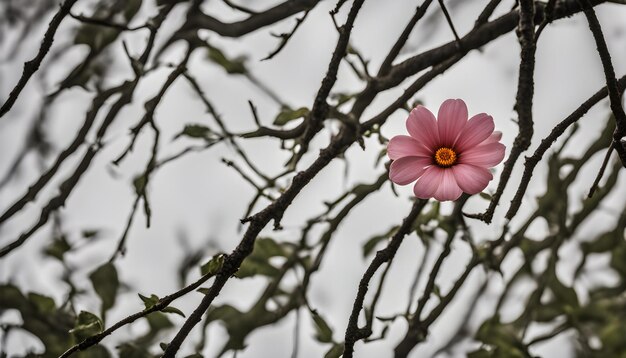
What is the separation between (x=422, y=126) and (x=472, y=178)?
67 mm

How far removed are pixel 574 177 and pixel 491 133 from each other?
540 mm

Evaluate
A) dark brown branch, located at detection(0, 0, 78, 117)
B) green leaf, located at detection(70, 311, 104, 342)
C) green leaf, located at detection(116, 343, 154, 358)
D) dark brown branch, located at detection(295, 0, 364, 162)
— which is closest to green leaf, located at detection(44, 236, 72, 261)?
green leaf, located at detection(116, 343, 154, 358)

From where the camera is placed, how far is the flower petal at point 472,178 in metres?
0.67

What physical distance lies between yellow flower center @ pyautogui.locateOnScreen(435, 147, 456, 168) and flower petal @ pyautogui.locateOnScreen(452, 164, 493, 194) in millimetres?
22

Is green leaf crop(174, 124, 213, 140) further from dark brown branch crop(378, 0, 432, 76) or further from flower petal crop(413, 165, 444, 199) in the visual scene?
flower petal crop(413, 165, 444, 199)

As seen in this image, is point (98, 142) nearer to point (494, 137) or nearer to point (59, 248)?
point (59, 248)

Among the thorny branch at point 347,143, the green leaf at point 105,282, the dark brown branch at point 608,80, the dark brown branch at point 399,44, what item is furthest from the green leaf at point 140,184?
the dark brown branch at point 608,80

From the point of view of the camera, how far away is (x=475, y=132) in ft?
2.29

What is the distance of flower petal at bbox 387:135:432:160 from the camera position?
0.69 metres

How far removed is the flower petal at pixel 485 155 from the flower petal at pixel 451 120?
0.02 m

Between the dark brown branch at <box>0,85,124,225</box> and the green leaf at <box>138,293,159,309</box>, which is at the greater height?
the dark brown branch at <box>0,85,124,225</box>

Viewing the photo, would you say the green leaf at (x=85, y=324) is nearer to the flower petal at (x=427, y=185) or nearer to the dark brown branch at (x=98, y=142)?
the dark brown branch at (x=98, y=142)

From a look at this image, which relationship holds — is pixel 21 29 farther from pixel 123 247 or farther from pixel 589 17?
pixel 589 17

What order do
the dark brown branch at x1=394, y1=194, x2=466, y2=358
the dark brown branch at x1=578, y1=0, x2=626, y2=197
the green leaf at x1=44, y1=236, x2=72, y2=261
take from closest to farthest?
the dark brown branch at x1=578, y1=0, x2=626, y2=197 < the dark brown branch at x1=394, y1=194, x2=466, y2=358 < the green leaf at x1=44, y1=236, x2=72, y2=261
